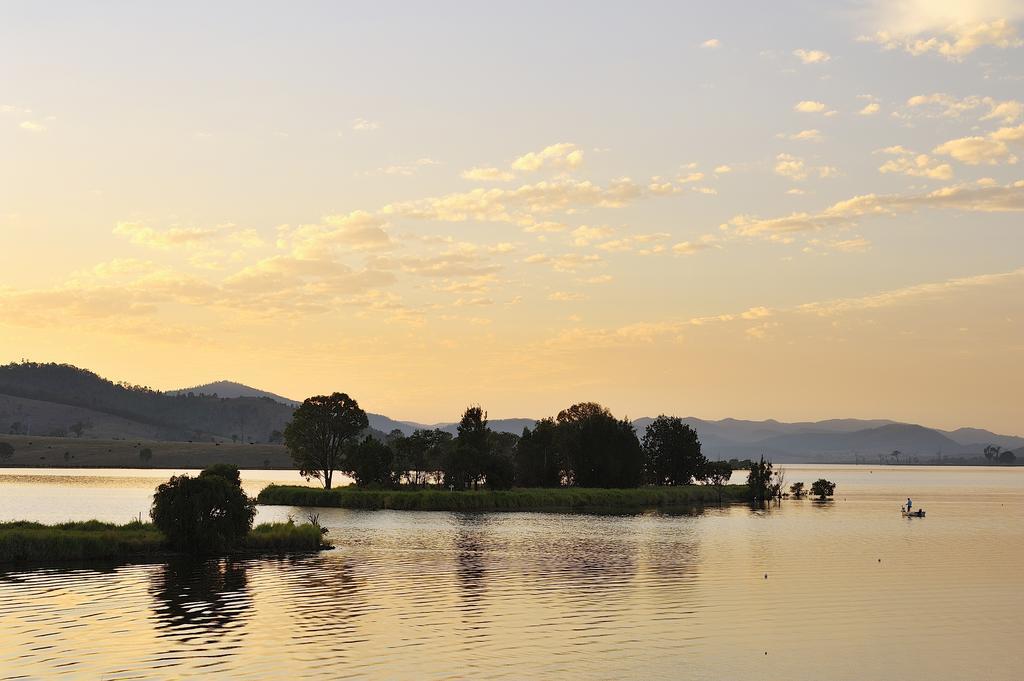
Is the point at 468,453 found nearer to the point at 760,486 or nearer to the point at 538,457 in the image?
the point at 538,457

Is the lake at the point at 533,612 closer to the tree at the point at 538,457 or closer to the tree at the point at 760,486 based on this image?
the tree at the point at 538,457

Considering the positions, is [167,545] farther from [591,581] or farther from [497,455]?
[497,455]

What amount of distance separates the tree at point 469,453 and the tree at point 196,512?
270ft

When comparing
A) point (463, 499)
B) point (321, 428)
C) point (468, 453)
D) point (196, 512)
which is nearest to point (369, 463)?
point (321, 428)

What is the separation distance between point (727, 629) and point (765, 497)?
154m

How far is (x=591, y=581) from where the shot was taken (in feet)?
219

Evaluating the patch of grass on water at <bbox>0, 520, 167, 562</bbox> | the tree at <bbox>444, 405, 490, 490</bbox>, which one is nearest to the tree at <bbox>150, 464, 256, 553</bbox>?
the patch of grass on water at <bbox>0, 520, 167, 562</bbox>

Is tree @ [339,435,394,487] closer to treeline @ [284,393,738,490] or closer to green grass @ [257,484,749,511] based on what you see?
treeline @ [284,393,738,490]

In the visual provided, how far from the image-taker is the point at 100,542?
7419cm

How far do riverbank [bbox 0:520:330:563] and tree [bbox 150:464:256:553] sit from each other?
156 centimetres

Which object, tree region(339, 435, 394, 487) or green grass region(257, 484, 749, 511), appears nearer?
green grass region(257, 484, 749, 511)

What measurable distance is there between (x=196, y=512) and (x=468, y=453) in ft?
277

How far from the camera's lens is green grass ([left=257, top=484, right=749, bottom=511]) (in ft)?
485

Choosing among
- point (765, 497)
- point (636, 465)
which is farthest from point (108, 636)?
point (765, 497)
